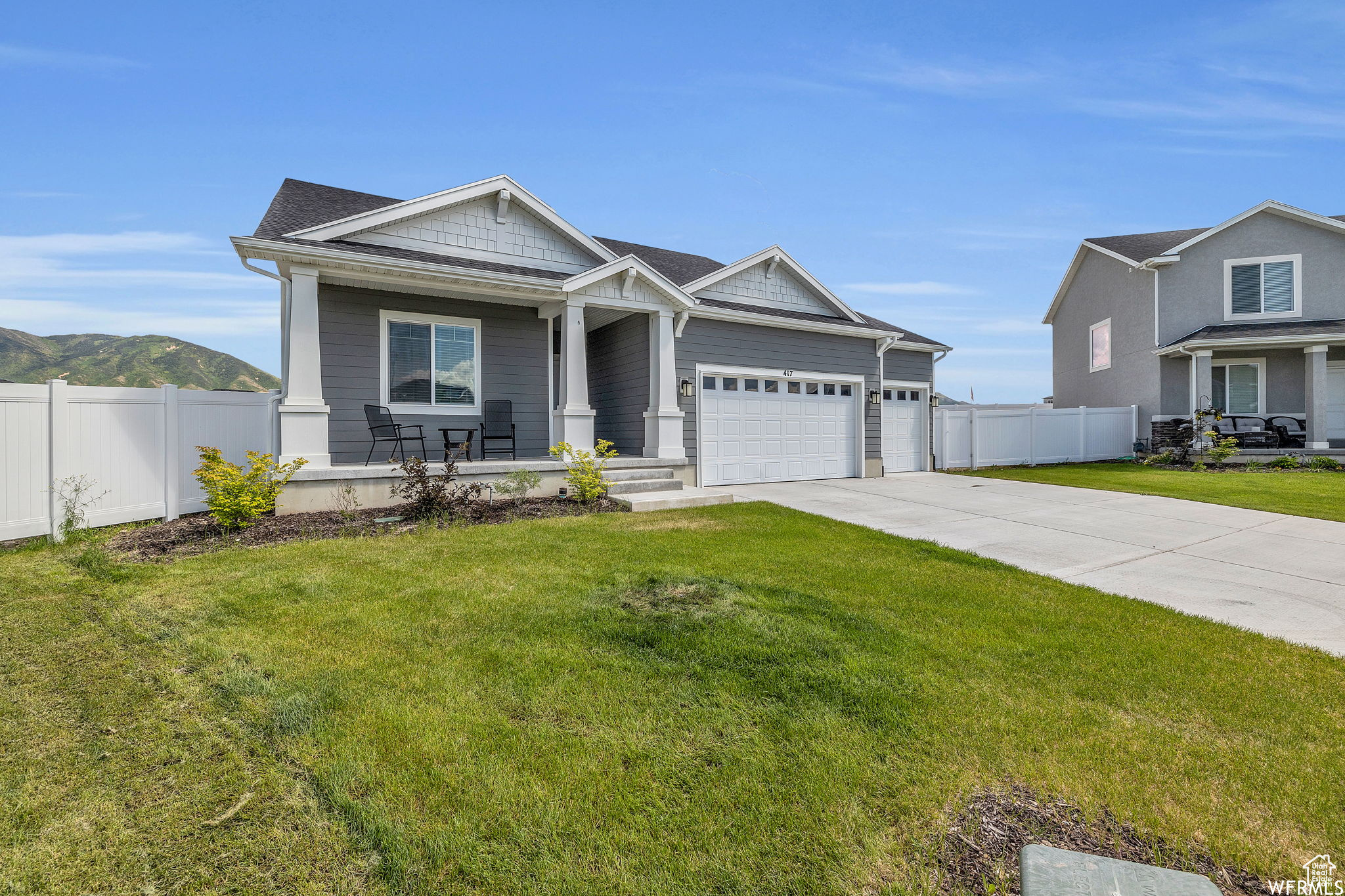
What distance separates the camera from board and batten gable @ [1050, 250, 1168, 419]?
55.3 ft

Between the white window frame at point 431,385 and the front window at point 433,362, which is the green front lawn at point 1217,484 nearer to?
the white window frame at point 431,385

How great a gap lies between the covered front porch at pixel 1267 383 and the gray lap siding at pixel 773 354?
10048 mm

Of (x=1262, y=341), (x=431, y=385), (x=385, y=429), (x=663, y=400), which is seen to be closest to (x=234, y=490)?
(x=385, y=429)

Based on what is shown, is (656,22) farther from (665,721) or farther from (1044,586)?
(665,721)

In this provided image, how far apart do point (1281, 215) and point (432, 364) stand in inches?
913

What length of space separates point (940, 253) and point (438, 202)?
15919mm

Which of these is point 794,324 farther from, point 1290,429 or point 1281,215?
point 1281,215

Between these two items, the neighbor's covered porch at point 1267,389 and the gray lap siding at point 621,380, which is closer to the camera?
the gray lap siding at point 621,380

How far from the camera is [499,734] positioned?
233 cm

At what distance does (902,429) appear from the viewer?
552 inches

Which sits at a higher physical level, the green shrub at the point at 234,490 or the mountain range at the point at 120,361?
the mountain range at the point at 120,361

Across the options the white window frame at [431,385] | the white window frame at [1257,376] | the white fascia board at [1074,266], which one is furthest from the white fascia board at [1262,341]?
the white window frame at [431,385]

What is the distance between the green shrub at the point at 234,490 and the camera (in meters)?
6.13

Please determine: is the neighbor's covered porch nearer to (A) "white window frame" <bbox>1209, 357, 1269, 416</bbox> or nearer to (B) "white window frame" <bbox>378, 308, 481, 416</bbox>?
(A) "white window frame" <bbox>1209, 357, 1269, 416</bbox>
